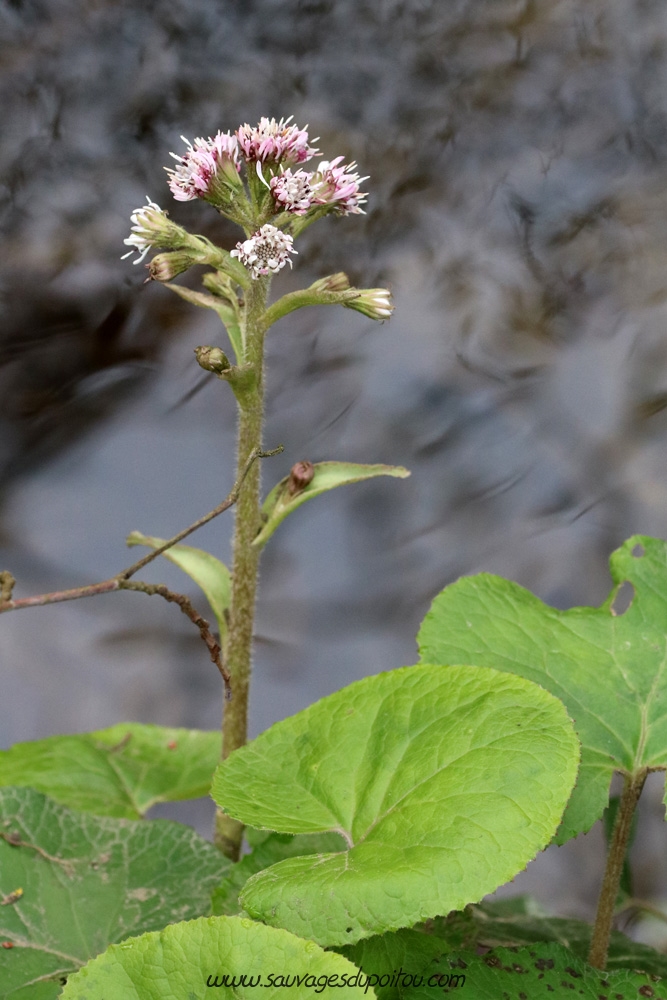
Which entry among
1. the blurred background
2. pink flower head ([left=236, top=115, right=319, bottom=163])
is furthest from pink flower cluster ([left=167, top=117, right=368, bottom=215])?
the blurred background

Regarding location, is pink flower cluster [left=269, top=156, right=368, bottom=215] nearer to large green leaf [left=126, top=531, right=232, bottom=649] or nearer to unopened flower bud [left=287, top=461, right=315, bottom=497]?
unopened flower bud [left=287, top=461, right=315, bottom=497]

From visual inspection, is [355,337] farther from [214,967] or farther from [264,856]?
[214,967]

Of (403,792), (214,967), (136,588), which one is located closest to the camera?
(214,967)

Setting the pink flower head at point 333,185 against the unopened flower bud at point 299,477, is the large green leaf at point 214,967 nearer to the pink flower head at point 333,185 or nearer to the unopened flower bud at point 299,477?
the unopened flower bud at point 299,477

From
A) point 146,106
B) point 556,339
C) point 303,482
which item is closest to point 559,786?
point 303,482

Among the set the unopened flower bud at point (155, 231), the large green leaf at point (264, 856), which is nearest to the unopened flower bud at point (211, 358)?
the unopened flower bud at point (155, 231)

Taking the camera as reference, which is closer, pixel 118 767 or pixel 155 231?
pixel 155 231

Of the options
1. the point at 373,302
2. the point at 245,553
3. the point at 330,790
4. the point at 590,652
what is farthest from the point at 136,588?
the point at 590,652
